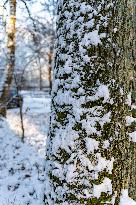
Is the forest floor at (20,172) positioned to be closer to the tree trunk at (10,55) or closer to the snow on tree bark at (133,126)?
the snow on tree bark at (133,126)

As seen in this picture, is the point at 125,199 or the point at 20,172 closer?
the point at 125,199

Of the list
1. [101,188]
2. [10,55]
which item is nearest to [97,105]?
[101,188]

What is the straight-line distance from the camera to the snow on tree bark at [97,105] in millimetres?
2912

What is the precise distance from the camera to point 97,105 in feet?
9.61

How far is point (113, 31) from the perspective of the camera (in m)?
2.91

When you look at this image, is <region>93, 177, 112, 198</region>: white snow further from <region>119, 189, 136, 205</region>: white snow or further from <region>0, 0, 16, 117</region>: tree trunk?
<region>0, 0, 16, 117</region>: tree trunk

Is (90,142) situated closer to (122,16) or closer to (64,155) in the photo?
(64,155)

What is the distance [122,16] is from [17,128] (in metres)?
14.3

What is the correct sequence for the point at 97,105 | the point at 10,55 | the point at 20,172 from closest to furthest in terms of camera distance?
the point at 97,105
the point at 20,172
the point at 10,55

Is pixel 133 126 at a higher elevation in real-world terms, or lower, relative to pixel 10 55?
lower

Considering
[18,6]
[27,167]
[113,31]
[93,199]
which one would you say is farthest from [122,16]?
[18,6]

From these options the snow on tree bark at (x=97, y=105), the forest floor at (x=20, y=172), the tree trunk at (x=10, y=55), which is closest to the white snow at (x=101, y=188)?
the snow on tree bark at (x=97, y=105)

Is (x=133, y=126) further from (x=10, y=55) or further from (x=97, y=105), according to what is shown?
(x=10, y=55)

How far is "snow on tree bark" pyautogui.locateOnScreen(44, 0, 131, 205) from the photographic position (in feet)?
9.55
